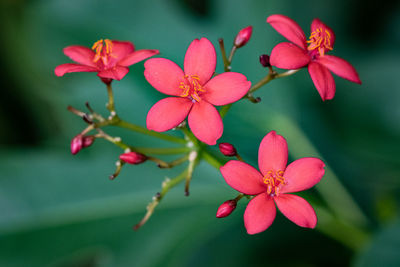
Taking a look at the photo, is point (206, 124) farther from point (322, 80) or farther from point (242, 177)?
point (322, 80)

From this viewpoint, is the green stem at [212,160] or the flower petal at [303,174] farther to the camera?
the green stem at [212,160]

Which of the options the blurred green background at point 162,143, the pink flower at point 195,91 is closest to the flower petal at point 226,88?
the pink flower at point 195,91

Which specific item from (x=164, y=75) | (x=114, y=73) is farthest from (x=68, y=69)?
(x=164, y=75)

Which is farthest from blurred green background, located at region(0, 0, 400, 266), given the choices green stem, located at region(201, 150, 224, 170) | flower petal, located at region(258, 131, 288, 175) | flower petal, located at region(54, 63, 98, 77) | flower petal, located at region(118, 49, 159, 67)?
flower petal, located at region(54, 63, 98, 77)

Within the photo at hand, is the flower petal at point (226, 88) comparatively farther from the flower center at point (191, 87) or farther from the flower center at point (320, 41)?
the flower center at point (320, 41)

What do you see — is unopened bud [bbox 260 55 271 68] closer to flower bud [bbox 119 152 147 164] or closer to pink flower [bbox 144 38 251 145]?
pink flower [bbox 144 38 251 145]

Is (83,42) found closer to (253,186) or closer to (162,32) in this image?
(162,32)

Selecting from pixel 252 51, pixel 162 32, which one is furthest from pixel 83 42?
pixel 252 51
